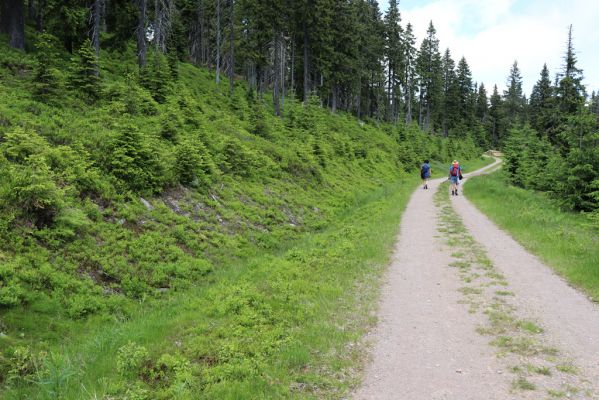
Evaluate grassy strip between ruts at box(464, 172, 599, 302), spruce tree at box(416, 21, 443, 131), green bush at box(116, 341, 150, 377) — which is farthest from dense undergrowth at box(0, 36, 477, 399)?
spruce tree at box(416, 21, 443, 131)

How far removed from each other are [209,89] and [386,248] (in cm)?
2734

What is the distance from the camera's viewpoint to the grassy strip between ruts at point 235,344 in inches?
196

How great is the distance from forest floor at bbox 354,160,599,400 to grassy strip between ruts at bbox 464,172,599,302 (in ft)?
1.38

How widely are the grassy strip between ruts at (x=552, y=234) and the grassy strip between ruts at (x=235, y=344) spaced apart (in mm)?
4611

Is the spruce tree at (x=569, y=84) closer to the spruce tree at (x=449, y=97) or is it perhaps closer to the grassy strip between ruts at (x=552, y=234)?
the grassy strip between ruts at (x=552, y=234)

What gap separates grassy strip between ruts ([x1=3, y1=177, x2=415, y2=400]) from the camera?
499 centimetres

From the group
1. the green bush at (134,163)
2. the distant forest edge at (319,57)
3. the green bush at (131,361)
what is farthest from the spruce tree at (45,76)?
the green bush at (131,361)

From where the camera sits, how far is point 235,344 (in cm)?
591

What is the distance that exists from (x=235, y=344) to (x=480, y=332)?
4040mm

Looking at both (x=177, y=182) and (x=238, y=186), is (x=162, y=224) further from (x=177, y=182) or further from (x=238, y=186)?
(x=238, y=186)

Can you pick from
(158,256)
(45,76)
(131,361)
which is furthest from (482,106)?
(131,361)

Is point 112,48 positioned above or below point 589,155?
above

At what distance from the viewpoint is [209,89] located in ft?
113

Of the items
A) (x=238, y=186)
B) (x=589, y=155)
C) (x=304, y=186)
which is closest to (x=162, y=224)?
(x=238, y=186)
